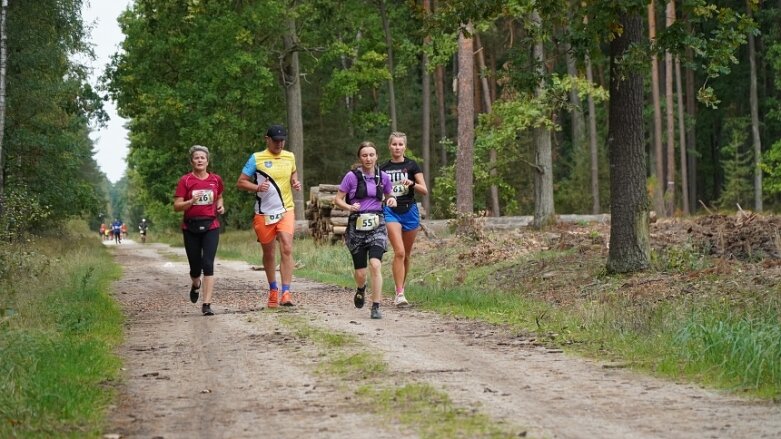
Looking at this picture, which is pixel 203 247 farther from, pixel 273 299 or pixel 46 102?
pixel 46 102

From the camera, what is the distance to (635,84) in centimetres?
1355

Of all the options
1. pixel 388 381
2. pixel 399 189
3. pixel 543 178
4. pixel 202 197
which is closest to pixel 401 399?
pixel 388 381

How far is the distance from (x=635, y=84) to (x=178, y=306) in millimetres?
6934

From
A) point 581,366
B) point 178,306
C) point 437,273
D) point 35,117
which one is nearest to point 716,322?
point 581,366

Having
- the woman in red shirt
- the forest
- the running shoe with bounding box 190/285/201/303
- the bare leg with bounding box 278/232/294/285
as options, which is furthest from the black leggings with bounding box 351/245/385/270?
the forest

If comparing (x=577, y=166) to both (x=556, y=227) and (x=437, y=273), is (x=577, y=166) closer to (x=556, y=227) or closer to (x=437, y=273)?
(x=556, y=227)

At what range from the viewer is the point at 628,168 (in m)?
13.6

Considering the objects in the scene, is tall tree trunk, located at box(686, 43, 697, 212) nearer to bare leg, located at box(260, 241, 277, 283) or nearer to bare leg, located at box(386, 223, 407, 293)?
bare leg, located at box(386, 223, 407, 293)

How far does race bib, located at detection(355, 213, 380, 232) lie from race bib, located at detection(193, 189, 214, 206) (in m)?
1.90

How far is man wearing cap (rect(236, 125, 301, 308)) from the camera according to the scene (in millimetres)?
12398

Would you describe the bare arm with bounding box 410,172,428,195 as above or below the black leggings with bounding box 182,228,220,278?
above

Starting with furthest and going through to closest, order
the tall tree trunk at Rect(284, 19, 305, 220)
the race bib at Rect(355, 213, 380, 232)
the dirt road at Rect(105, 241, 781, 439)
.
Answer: the tall tree trunk at Rect(284, 19, 305, 220) → the race bib at Rect(355, 213, 380, 232) → the dirt road at Rect(105, 241, 781, 439)

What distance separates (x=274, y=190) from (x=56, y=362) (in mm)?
4945

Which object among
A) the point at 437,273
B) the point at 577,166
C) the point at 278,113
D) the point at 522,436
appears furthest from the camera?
the point at 577,166
